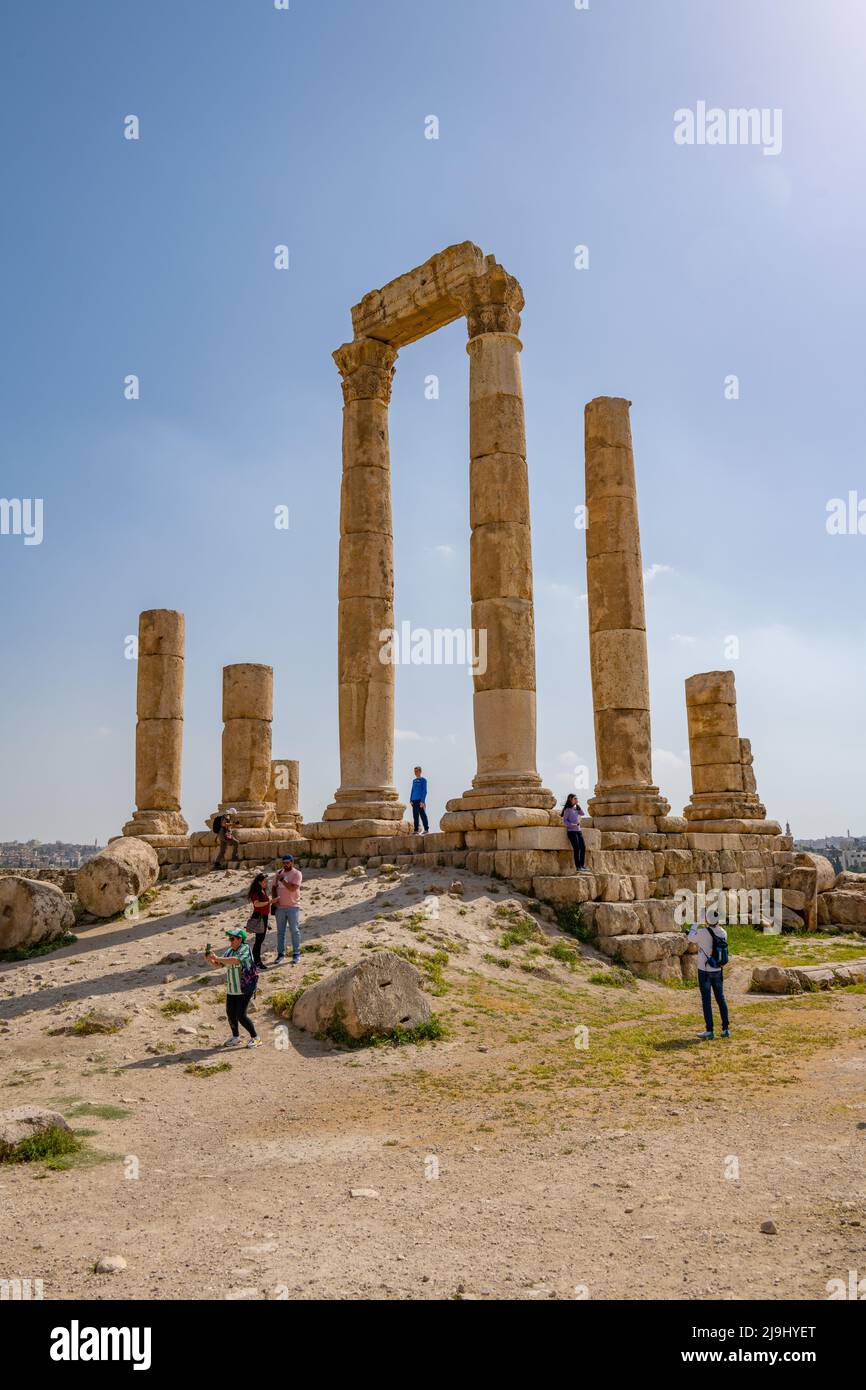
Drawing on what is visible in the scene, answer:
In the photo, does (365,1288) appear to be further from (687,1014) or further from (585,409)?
(585,409)

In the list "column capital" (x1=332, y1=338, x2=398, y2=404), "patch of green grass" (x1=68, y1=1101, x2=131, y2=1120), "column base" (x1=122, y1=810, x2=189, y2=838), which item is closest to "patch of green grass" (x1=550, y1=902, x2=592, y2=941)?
"patch of green grass" (x1=68, y1=1101, x2=131, y2=1120)

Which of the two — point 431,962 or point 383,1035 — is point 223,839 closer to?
point 431,962

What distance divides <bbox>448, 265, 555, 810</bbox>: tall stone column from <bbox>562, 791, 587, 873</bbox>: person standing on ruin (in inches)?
31.4

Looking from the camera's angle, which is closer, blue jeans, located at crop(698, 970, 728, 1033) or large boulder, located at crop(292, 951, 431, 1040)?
large boulder, located at crop(292, 951, 431, 1040)

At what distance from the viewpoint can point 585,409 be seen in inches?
944

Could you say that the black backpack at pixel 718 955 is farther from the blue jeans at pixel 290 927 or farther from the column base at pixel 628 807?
the column base at pixel 628 807

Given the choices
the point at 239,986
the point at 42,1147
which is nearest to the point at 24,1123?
the point at 42,1147

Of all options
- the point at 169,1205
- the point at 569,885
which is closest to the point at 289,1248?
the point at 169,1205

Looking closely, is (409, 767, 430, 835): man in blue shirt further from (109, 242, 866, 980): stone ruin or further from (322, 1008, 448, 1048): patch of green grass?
(322, 1008, 448, 1048): patch of green grass

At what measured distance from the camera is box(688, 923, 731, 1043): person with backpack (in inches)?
447

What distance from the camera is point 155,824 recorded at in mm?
26375

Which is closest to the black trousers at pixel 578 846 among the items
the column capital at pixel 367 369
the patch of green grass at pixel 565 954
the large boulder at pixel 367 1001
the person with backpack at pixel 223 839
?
the patch of green grass at pixel 565 954

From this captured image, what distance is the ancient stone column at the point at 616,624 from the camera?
22172mm

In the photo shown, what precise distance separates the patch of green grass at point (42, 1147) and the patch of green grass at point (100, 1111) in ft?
2.56
